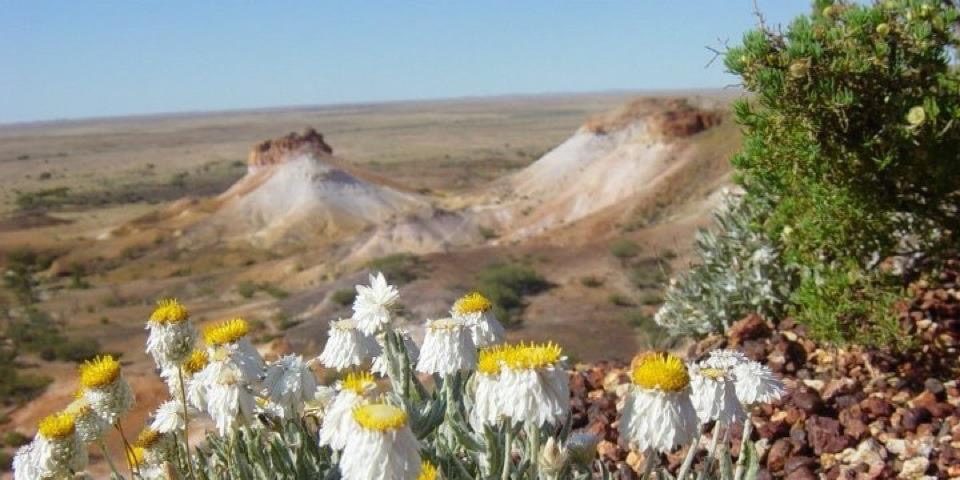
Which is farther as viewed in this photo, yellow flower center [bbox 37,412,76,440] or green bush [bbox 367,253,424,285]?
green bush [bbox 367,253,424,285]

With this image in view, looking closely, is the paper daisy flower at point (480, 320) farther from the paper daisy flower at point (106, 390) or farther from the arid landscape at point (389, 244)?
the arid landscape at point (389, 244)

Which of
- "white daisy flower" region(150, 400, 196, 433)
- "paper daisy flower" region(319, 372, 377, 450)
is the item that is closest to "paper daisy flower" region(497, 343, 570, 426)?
"paper daisy flower" region(319, 372, 377, 450)

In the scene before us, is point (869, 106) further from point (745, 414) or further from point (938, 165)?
point (745, 414)

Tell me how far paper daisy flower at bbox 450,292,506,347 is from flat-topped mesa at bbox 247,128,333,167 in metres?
35.7

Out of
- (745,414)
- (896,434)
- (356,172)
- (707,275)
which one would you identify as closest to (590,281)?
(707,275)

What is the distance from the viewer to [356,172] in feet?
131

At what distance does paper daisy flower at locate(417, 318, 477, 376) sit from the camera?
9.68ft

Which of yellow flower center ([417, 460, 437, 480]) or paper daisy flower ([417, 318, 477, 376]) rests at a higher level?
paper daisy flower ([417, 318, 477, 376])

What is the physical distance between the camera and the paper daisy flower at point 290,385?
313cm

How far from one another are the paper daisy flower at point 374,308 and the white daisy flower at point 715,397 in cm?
114

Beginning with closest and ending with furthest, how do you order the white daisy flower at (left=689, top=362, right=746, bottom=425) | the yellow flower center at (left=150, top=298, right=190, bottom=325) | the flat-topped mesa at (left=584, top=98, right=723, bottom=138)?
the white daisy flower at (left=689, top=362, right=746, bottom=425), the yellow flower center at (left=150, top=298, right=190, bottom=325), the flat-topped mesa at (left=584, top=98, right=723, bottom=138)

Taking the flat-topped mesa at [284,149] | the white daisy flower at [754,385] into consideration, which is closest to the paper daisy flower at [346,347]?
the white daisy flower at [754,385]

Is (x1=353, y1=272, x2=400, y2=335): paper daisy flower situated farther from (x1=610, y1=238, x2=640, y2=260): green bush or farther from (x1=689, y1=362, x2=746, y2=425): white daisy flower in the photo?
(x1=610, y1=238, x2=640, y2=260): green bush

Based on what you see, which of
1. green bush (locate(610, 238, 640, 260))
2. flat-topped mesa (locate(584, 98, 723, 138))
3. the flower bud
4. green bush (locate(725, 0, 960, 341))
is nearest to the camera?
the flower bud
